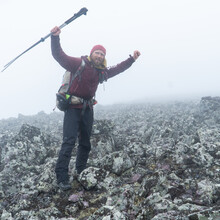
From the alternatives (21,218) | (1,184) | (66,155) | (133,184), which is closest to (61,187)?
(66,155)

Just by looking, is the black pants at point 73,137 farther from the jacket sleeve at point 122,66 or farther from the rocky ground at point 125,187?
the jacket sleeve at point 122,66

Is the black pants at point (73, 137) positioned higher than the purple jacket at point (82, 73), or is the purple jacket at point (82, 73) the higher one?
the purple jacket at point (82, 73)

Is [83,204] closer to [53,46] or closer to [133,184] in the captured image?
[133,184]

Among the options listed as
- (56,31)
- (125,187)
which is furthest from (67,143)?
(56,31)

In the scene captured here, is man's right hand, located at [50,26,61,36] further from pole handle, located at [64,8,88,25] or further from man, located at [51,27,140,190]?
pole handle, located at [64,8,88,25]

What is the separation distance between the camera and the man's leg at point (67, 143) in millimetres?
7027

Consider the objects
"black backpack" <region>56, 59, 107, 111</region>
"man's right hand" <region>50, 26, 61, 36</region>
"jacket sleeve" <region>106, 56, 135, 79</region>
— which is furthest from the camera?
"jacket sleeve" <region>106, 56, 135, 79</region>

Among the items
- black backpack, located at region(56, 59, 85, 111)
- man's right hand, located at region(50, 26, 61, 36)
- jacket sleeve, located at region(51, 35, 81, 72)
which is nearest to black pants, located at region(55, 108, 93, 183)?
black backpack, located at region(56, 59, 85, 111)

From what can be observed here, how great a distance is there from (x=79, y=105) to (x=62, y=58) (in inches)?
65.0

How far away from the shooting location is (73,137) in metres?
7.33

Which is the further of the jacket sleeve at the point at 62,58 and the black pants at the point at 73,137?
the black pants at the point at 73,137

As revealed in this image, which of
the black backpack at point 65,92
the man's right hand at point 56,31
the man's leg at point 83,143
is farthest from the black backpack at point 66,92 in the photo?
the man's right hand at point 56,31

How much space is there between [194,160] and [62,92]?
4.99 metres

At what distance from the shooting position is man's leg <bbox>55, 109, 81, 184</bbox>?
7.03 m
